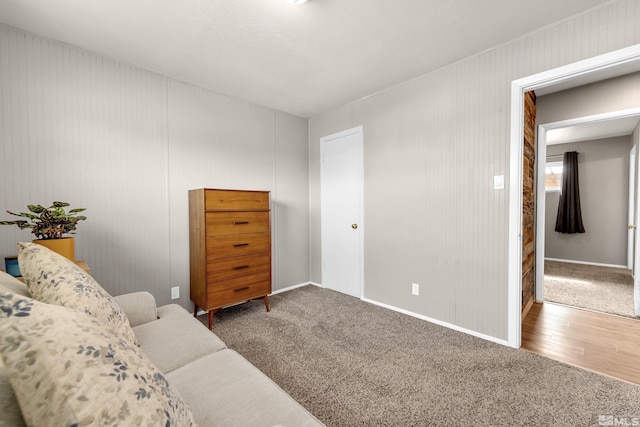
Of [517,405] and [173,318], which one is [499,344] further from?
[173,318]

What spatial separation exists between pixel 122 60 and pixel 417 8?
98.8 inches

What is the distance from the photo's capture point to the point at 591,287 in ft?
12.3

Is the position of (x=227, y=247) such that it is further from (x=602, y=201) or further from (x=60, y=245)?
(x=602, y=201)

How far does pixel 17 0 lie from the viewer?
1.71 m

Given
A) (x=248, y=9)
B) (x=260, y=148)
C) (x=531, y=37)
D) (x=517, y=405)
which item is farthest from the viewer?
(x=260, y=148)

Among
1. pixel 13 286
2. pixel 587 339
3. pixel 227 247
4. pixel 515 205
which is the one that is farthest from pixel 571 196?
pixel 13 286

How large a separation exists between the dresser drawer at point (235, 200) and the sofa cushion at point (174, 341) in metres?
1.14

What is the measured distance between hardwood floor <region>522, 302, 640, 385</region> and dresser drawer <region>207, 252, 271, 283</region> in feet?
8.14

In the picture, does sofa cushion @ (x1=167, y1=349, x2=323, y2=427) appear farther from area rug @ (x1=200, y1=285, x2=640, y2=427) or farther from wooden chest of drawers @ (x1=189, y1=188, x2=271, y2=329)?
wooden chest of drawers @ (x1=189, y1=188, x2=271, y2=329)

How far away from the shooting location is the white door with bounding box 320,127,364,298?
339 cm

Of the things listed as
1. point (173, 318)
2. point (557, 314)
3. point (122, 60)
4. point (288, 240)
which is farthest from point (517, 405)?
point (122, 60)

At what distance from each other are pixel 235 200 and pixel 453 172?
2142 mm

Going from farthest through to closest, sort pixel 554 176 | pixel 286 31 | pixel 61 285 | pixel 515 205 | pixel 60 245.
→ pixel 554 176 → pixel 515 205 → pixel 286 31 → pixel 60 245 → pixel 61 285

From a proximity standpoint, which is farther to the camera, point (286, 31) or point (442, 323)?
point (442, 323)
